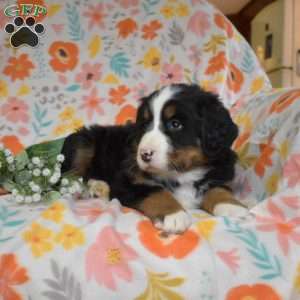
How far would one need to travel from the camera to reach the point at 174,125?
1.76 m

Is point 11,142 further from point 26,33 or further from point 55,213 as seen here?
point 55,213

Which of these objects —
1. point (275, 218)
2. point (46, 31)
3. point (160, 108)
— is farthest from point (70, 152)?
point (275, 218)

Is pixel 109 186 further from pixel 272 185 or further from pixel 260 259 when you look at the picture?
pixel 260 259

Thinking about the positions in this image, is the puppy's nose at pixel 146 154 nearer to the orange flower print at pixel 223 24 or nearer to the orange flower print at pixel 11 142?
the orange flower print at pixel 11 142

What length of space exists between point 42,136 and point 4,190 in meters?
0.89

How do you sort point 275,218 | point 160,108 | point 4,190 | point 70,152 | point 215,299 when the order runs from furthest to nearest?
1. point 70,152
2. point 4,190
3. point 160,108
4. point 275,218
5. point 215,299

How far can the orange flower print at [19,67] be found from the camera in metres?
2.89

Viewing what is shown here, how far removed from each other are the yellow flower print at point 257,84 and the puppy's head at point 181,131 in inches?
41.1

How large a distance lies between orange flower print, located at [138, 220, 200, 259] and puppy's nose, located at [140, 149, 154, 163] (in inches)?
12.5

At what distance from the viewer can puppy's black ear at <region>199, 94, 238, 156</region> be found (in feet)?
5.88

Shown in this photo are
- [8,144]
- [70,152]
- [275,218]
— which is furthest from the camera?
[8,144]

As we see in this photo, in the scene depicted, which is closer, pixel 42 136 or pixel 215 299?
pixel 215 299

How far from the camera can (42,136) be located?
279 centimetres

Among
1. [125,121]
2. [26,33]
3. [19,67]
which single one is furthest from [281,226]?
[26,33]
